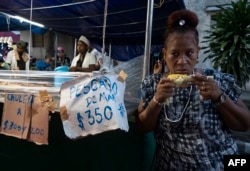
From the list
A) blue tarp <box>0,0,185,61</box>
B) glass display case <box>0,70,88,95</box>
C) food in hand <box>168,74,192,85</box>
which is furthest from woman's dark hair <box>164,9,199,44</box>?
blue tarp <box>0,0,185,61</box>

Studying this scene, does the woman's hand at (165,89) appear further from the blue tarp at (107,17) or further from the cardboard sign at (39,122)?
the blue tarp at (107,17)

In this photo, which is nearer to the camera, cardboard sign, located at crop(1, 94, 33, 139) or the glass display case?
cardboard sign, located at crop(1, 94, 33, 139)

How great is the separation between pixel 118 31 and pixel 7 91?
283 inches

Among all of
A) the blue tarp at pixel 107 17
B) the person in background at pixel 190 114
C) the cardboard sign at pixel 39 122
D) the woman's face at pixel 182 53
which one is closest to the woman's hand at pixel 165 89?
the person in background at pixel 190 114

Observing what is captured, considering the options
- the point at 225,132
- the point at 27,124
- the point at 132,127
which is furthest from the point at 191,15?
the point at 27,124

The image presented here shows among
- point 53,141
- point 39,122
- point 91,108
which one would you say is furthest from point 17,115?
point 91,108

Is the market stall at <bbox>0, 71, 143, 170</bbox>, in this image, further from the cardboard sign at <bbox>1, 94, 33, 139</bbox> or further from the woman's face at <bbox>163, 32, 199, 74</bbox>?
the woman's face at <bbox>163, 32, 199, 74</bbox>

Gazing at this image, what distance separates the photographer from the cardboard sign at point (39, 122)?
1742mm

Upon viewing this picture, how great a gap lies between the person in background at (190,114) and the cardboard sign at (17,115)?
0.69 meters

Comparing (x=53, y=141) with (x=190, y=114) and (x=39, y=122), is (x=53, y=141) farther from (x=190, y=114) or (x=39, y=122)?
(x=190, y=114)

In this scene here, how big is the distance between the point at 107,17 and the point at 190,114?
646 cm

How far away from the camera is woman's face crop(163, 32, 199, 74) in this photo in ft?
4.78

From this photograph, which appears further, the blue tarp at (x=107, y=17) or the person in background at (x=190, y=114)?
the blue tarp at (x=107, y=17)

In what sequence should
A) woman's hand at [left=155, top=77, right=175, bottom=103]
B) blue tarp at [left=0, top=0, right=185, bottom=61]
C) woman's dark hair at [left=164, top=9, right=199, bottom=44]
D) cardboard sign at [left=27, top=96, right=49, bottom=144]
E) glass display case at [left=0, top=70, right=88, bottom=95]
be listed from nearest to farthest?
woman's hand at [left=155, top=77, right=175, bottom=103] → woman's dark hair at [left=164, top=9, right=199, bottom=44] → cardboard sign at [left=27, top=96, right=49, bottom=144] → glass display case at [left=0, top=70, right=88, bottom=95] → blue tarp at [left=0, top=0, right=185, bottom=61]
